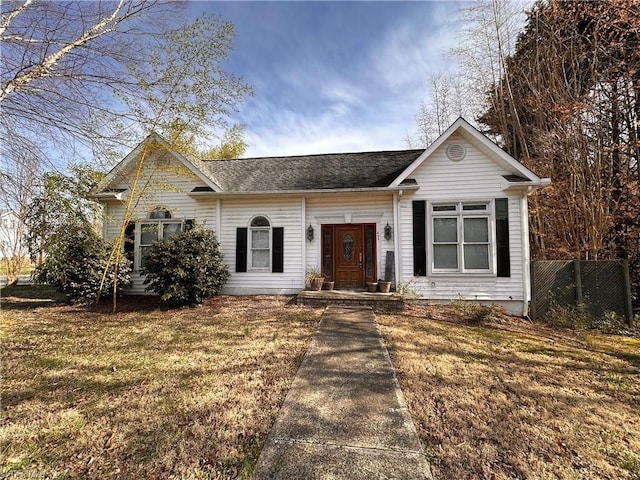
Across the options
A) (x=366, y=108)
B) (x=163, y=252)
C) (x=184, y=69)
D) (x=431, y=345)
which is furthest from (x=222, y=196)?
(x=431, y=345)

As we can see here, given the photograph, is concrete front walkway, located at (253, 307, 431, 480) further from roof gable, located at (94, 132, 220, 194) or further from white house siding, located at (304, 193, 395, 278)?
roof gable, located at (94, 132, 220, 194)

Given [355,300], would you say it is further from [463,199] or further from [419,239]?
[463,199]

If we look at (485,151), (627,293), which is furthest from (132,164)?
(627,293)

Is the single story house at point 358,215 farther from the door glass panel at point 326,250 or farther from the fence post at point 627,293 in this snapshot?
the fence post at point 627,293

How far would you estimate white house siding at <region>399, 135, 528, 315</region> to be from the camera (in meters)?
7.37

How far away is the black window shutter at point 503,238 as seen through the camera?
7363 mm

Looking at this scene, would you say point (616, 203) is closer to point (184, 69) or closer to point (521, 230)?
point (521, 230)

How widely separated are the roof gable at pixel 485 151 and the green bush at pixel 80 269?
8.39m

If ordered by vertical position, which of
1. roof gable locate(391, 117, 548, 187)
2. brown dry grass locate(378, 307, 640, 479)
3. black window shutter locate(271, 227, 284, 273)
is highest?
roof gable locate(391, 117, 548, 187)

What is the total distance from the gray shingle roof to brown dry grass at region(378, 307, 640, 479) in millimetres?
4822

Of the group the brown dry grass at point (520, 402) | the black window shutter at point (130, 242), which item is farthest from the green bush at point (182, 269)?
the brown dry grass at point (520, 402)

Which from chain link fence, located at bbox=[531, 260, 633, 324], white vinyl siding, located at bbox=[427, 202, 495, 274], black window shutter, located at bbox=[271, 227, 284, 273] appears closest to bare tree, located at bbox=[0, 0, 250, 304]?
black window shutter, located at bbox=[271, 227, 284, 273]

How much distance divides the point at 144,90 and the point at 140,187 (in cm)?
363

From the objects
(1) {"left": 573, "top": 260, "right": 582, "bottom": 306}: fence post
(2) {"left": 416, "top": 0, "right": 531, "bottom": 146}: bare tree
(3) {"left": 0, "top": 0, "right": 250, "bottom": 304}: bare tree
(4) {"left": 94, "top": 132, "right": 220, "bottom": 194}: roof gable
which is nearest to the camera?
(3) {"left": 0, "top": 0, "right": 250, "bottom": 304}: bare tree
